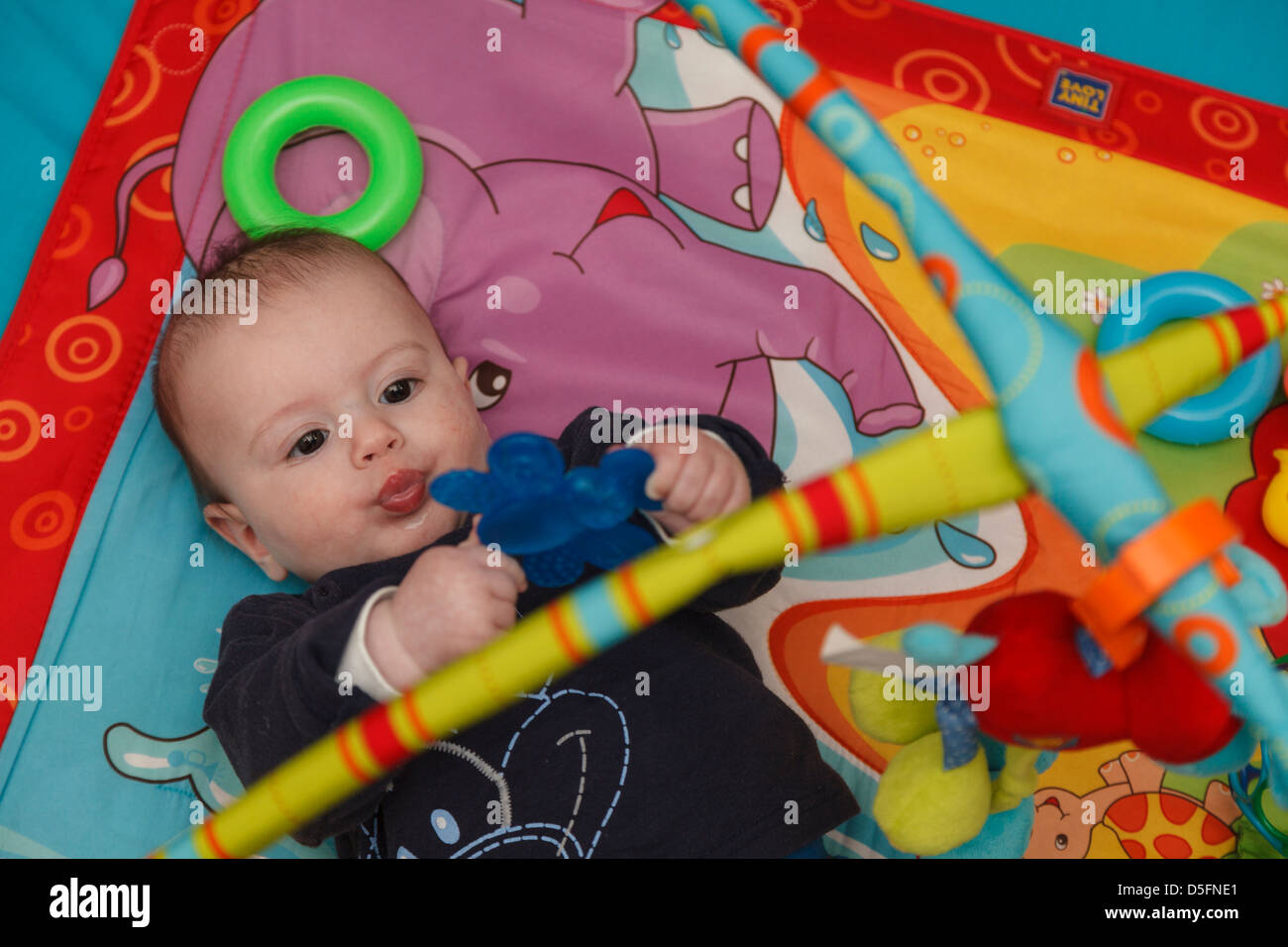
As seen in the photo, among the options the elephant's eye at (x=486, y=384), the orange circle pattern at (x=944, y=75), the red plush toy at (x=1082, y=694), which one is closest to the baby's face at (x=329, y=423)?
the elephant's eye at (x=486, y=384)

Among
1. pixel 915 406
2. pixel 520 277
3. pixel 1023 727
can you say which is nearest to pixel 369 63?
pixel 520 277

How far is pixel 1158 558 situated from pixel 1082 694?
11cm

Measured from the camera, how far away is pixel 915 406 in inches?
41.5

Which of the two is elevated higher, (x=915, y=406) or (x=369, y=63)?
(x=369, y=63)

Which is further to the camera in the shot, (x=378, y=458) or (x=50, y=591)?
(x=50, y=591)

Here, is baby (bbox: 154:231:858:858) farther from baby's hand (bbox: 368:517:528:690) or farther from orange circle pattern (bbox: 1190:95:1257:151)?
orange circle pattern (bbox: 1190:95:1257:151)

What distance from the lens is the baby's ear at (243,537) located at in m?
0.94

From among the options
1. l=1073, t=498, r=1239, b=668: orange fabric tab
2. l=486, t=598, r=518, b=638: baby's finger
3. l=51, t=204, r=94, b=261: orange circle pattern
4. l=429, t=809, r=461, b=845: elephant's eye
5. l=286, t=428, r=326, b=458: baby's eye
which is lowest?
l=429, t=809, r=461, b=845: elephant's eye

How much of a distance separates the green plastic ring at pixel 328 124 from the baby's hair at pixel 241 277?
5cm

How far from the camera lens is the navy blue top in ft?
2.59

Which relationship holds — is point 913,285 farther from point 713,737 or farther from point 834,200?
point 713,737

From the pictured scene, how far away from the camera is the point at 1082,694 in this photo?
1.87 feet

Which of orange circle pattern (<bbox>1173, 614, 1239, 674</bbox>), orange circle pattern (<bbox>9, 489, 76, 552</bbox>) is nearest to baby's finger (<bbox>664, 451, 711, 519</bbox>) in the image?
orange circle pattern (<bbox>1173, 614, 1239, 674</bbox>)

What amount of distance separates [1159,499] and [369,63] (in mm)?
883
